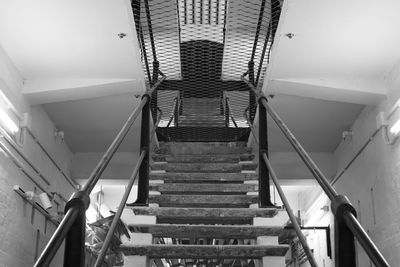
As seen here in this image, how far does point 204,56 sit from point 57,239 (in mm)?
4843

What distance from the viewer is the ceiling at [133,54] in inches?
162

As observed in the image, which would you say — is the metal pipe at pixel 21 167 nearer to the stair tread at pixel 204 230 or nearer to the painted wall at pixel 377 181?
the stair tread at pixel 204 230

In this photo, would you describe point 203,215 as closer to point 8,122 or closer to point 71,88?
point 8,122

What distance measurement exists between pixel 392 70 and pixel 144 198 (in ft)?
8.78

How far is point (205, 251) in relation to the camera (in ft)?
10.3

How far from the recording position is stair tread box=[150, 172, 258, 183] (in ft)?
16.4

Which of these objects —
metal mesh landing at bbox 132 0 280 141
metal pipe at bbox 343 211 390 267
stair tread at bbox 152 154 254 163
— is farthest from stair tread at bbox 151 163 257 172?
metal pipe at bbox 343 211 390 267

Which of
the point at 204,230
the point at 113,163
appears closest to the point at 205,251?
the point at 204,230

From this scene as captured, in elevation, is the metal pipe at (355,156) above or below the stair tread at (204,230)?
above

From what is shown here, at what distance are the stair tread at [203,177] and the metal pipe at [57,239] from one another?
3541 mm

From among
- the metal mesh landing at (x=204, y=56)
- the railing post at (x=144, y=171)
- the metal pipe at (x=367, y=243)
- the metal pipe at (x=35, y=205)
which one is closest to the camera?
the metal pipe at (x=367, y=243)

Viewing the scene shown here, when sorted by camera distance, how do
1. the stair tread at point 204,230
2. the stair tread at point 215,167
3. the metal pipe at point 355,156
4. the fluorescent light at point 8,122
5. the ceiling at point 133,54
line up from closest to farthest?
1. the stair tread at point 204,230
2. the ceiling at point 133,54
3. the fluorescent light at point 8,122
4. the stair tread at point 215,167
5. the metal pipe at point 355,156

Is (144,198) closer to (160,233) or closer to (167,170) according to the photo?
(160,233)

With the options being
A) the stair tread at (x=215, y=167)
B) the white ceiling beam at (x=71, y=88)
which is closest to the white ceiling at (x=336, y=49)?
the stair tread at (x=215, y=167)
